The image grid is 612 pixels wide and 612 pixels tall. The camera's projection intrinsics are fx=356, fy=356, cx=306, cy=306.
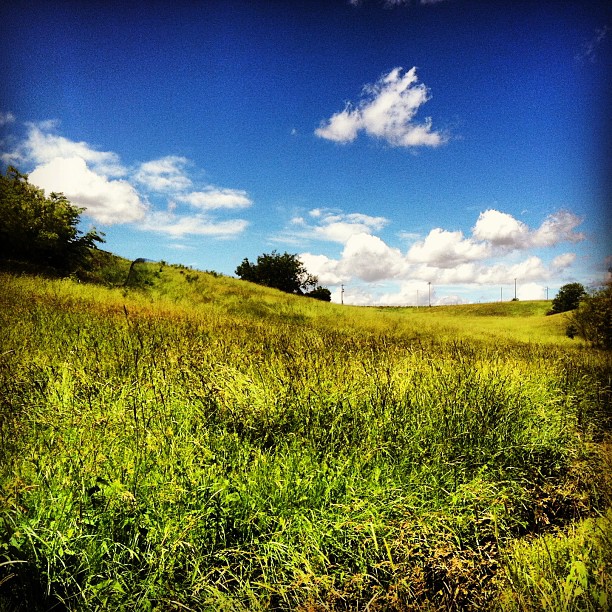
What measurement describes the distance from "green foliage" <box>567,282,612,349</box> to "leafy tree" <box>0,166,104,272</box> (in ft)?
71.3

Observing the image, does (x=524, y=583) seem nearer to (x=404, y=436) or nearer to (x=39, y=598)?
(x=404, y=436)

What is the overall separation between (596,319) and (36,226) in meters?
24.7

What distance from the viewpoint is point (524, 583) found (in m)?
2.02

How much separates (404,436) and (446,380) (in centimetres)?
164

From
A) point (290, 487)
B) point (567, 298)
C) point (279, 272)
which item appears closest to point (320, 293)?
point (279, 272)

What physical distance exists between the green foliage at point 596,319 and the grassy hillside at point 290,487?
40.1 feet

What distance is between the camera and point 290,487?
2.46 meters

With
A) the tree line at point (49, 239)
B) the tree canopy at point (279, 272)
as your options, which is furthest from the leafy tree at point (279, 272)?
the tree line at point (49, 239)

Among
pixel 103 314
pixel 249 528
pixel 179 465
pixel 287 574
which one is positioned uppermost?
pixel 103 314

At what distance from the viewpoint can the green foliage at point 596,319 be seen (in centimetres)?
1414

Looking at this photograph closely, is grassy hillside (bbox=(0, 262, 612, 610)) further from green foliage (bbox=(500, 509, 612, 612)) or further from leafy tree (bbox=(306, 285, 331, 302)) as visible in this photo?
leafy tree (bbox=(306, 285, 331, 302))

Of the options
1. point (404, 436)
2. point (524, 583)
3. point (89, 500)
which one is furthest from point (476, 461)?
point (89, 500)

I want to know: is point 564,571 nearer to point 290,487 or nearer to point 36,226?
point 290,487

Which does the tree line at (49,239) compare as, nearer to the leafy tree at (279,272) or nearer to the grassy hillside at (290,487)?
the grassy hillside at (290,487)
